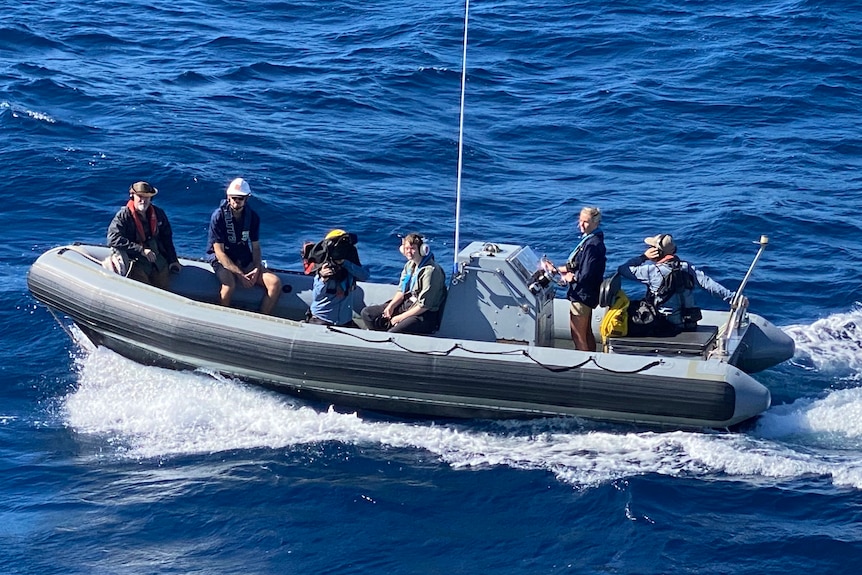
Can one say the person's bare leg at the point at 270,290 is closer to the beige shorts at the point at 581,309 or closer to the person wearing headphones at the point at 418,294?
the person wearing headphones at the point at 418,294

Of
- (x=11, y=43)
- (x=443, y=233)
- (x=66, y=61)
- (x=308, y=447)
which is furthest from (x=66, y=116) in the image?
(x=308, y=447)

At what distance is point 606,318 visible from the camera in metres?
10.4

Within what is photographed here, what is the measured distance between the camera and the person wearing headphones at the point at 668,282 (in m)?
10.1

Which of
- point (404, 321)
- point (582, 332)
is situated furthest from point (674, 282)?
point (404, 321)

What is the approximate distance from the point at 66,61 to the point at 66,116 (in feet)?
9.38

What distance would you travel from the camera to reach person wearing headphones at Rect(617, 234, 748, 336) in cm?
1012

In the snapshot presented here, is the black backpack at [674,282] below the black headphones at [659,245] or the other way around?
below

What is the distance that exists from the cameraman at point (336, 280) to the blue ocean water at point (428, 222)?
0.82 meters

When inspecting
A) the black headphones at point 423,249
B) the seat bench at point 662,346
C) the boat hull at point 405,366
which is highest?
the black headphones at point 423,249

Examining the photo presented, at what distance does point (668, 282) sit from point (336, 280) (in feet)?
9.44

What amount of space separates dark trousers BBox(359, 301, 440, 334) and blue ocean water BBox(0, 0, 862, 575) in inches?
32.1

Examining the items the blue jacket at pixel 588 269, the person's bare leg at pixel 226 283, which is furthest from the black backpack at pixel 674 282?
the person's bare leg at pixel 226 283

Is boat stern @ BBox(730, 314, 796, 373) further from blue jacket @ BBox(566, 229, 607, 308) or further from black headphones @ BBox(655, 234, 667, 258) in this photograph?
blue jacket @ BBox(566, 229, 607, 308)

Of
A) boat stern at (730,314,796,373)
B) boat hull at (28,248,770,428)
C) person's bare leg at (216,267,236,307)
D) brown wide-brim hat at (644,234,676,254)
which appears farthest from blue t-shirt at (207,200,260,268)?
boat stern at (730,314,796,373)
